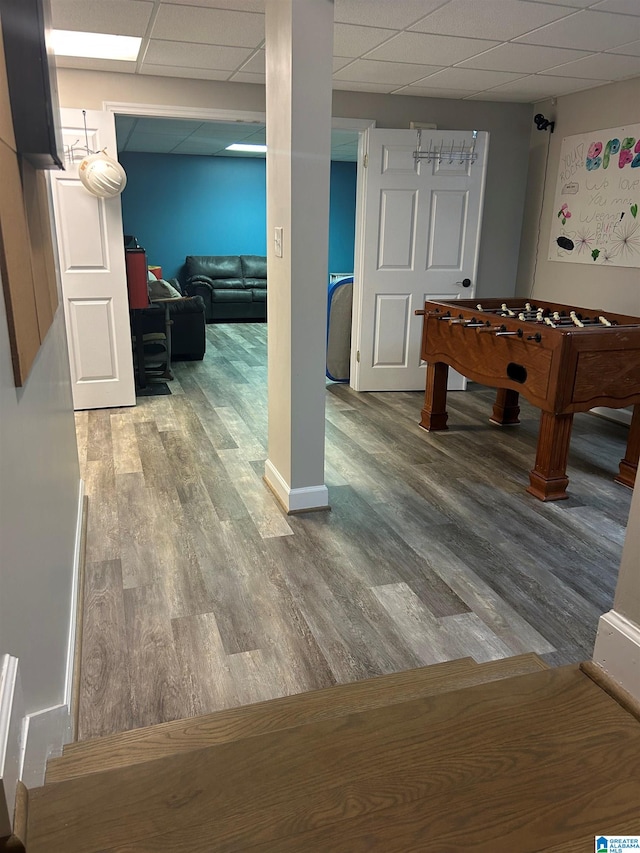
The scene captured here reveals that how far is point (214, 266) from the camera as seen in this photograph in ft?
31.6

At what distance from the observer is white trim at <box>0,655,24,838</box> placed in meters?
0.92

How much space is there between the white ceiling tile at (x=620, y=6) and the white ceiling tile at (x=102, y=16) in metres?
2.09

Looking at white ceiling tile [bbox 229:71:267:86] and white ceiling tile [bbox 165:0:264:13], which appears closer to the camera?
white ceiling tile [bbox 165:0:264:13]

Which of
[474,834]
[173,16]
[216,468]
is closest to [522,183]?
[173,16]

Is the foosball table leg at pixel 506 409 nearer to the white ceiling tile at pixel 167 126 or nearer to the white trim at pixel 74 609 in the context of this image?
the white trim at pixel 74 609

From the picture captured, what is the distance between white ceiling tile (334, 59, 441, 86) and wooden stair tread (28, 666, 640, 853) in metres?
3.88

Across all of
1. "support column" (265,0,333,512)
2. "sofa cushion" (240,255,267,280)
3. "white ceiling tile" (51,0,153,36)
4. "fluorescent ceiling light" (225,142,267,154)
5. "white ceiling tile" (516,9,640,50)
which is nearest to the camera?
"support column" (265,0,333,512)

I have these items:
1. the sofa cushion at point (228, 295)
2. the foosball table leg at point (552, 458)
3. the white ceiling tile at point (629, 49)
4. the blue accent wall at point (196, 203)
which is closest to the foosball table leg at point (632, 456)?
the foosball table leg at point (552, 458)

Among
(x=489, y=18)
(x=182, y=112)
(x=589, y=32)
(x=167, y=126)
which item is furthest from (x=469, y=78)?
(x=167, y=126)

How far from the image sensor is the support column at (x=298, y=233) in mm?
2625

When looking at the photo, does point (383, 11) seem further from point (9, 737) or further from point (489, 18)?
point (9, 737)

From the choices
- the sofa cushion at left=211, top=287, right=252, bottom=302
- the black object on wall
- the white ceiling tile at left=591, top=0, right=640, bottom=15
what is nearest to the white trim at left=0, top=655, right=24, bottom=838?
the black object on wall

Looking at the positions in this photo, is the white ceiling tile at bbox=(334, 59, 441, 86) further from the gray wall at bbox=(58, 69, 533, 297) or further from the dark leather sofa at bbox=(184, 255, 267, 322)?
the dark leather sofa at bbox=(184, 255, 267, 322)

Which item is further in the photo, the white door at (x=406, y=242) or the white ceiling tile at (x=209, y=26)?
the white door at (x=406, y=242)
